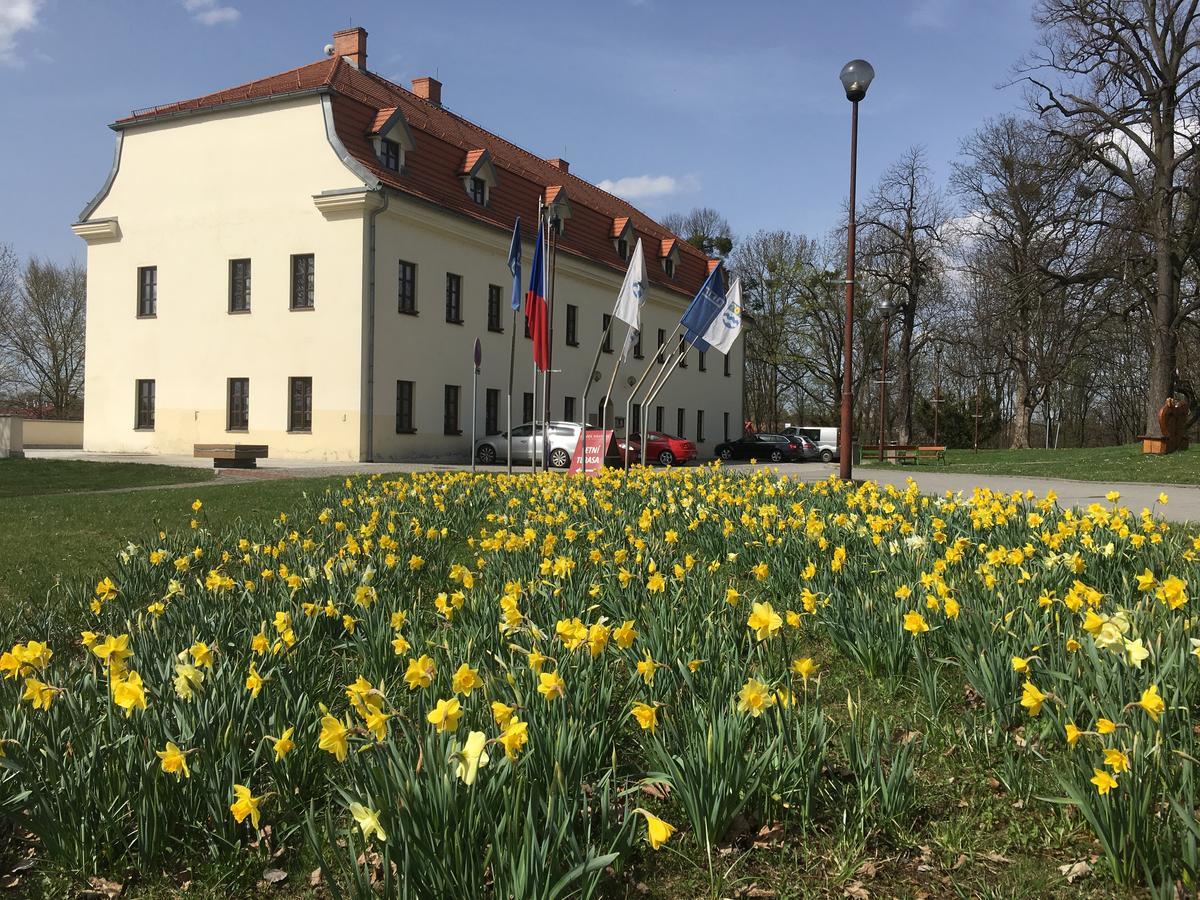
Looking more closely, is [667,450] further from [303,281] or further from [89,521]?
[89,521]

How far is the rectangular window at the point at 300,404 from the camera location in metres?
26.2

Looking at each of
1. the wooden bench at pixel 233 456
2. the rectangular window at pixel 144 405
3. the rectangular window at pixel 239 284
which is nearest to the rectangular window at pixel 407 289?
the rectangular window at pixel 239 284

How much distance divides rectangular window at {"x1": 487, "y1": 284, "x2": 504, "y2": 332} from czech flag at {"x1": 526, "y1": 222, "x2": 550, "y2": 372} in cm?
1404

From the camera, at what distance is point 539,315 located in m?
16.2

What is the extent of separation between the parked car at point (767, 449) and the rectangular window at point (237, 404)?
69.7ft

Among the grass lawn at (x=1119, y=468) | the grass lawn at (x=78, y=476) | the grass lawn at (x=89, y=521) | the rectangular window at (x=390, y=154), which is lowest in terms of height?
the grass lawn at (x=89, y=521)

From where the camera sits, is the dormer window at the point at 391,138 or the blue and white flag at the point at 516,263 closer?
the blue and white flag at the point at 516,263

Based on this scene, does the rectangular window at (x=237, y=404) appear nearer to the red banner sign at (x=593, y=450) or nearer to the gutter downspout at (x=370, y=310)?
the gutter downspout at (x=370, y=310)

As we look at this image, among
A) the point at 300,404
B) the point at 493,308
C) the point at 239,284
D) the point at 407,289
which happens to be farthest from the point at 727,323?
the point at 239,284

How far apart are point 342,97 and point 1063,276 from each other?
2286 cm

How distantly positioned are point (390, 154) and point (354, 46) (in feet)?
21.0

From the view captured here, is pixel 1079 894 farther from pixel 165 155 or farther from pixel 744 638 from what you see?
pixel 165 155

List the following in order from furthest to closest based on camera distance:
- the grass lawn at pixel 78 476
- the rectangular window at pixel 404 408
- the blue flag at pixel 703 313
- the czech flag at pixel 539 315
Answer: the rectangular window at pixel 404 408 → the czech flag at pixel 539 315 → the grass lawn at pixel 78 476 → the blue flag at pixel 703 313

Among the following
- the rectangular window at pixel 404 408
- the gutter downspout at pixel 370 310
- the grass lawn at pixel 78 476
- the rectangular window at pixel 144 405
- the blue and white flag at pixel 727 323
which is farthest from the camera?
the rectangular window at pixel 144 405
